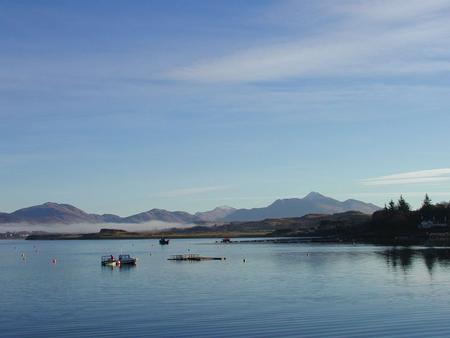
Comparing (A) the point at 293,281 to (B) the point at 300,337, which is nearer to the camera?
(B) the point at 300,337

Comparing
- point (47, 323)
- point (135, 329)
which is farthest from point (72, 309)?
point (135, 329)

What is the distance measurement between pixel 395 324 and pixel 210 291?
32014 mm

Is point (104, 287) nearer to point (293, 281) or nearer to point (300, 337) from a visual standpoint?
point (293, 281)

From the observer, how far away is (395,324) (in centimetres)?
5100

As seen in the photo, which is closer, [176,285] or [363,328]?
[363,328]

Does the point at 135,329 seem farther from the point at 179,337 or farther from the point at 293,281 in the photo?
the point at 293,281

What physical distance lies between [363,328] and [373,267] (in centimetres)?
6458

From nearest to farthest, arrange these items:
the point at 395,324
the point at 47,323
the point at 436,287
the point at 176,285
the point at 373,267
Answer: the point at 395,324, the point at 47,323, the point at 436,287, the point at 176,285, the point at 373,267

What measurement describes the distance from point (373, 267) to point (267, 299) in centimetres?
4885

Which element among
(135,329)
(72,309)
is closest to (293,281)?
(72,309)

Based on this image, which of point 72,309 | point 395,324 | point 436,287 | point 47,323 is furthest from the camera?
point 436,287

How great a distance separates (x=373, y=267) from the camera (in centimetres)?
11194

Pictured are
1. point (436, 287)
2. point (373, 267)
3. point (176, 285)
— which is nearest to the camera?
point (436, 287)

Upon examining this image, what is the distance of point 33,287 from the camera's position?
92.1 metres
